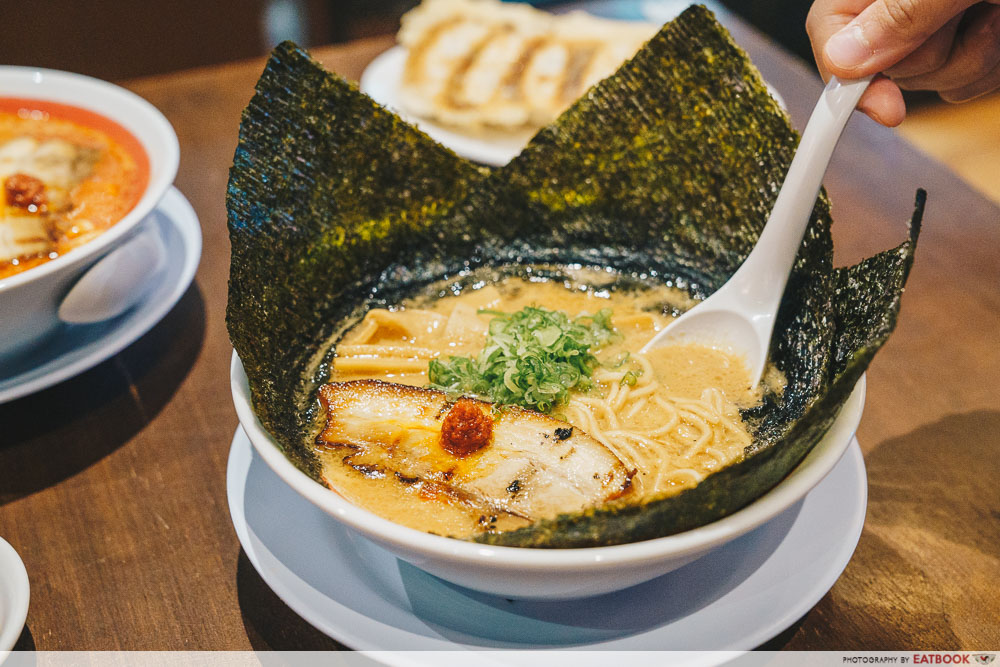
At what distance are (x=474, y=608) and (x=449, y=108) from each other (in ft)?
6.03

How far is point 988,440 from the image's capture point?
1.57 m

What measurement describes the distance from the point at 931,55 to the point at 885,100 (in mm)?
285

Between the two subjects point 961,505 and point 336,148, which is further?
point 336,148

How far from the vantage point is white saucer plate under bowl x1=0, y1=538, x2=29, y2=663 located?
105cm

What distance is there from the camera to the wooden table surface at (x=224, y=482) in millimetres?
1234

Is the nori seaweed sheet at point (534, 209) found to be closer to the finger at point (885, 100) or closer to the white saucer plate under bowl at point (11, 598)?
the finger at point (885, 100)

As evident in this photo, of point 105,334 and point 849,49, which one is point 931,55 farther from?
point 105,334

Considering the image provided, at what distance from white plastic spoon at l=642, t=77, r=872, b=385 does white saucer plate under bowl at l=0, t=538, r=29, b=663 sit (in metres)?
1.09

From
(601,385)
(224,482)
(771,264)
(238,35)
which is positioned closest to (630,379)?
(601,385)

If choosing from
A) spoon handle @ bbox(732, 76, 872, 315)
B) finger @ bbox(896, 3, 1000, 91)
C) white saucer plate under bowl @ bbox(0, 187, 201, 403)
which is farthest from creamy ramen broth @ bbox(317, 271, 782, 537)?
finger @ bbox(896, 3, 1000, 91)

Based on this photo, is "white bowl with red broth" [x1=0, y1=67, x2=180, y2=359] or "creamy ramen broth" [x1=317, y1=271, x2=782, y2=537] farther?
"white bowl with red broth" [x1=0, y1=67, x2=180, y2=359]

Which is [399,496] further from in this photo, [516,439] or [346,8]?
[346,8]

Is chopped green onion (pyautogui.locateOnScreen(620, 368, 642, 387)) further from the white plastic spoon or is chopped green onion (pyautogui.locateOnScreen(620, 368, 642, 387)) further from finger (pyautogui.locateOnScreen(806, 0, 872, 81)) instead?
finger (pyautogui.locateOnScreen(806, 0, 872, 81))

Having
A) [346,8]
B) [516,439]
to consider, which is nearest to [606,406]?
[516,439]
